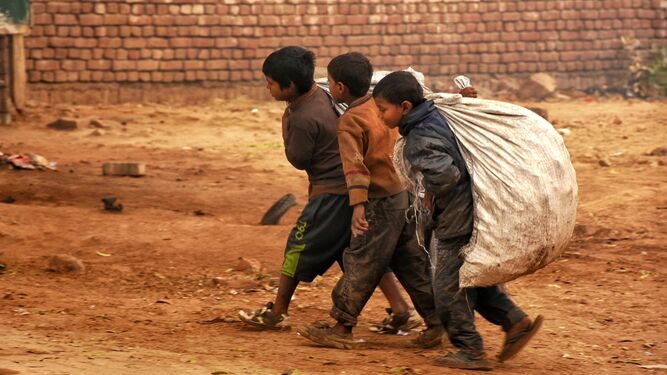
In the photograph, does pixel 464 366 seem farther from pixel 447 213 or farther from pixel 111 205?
pixel 111 205

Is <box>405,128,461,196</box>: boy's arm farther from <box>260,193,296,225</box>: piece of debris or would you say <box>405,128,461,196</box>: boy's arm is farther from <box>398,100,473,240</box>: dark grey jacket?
<box>260,193,296,225</box>: piece of debris

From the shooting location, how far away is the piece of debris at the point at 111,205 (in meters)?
8.57

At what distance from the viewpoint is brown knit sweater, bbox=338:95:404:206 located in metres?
4.98

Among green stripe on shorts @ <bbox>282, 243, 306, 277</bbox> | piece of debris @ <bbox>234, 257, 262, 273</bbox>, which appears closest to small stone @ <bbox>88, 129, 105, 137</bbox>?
piece of debris @ <bbox>234, 257, 262, 273</bbox>

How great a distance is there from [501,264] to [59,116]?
10088 mm

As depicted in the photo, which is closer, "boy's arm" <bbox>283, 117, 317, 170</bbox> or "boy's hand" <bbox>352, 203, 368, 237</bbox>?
"boy's hand" <bbox>352, 203, 368, 237</bbox>

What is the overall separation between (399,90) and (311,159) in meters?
0.75

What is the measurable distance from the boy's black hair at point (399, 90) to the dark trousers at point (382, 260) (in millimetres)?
542

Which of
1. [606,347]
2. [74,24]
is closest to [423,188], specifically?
[606,347]

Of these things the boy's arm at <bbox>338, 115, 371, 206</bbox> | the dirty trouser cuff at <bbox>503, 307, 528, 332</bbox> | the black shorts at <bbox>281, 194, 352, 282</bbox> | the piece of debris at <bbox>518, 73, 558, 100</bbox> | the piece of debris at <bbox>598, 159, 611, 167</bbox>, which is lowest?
the piece of debris at <bbox>518, 73, 558, 100</bbox>

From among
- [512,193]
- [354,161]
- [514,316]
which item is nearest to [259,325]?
[354,161]

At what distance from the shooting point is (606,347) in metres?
5.40

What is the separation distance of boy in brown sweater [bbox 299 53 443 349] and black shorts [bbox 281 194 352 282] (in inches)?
5.7

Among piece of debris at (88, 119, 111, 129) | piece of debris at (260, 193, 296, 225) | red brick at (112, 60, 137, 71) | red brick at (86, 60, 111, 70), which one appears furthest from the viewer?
red brick at (112, 60, 137, 71)
